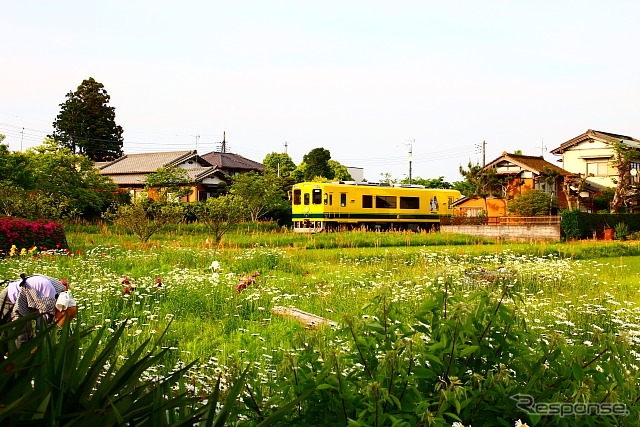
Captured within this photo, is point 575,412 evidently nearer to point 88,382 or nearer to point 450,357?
point 450,357

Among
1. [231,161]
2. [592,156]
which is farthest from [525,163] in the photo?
[231,161]

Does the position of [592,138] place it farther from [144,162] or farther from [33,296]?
[33,296]

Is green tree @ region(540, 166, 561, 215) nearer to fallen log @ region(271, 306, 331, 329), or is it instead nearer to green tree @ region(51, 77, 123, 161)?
fallen log @ region(271, 306, 331, 329)

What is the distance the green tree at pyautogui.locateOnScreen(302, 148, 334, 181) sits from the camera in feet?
173

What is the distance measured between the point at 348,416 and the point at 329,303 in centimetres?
604

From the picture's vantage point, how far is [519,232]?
26.0 meters

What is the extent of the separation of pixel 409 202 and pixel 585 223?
11.0 metres

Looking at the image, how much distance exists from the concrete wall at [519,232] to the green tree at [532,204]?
1001 cm

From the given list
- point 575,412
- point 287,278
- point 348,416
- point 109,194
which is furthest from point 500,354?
point 109,194

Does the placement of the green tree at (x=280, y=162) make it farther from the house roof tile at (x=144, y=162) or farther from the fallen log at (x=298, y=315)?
the fallen log at (x=298, y=315)

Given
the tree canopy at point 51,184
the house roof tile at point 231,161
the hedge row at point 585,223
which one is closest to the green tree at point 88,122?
the house roof tile at point 231,161

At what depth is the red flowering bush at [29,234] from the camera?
1527 centimetres

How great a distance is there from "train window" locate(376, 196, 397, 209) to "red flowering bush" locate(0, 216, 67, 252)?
19201 millimetres

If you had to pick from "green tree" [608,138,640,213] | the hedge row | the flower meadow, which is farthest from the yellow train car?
the flower meadow
